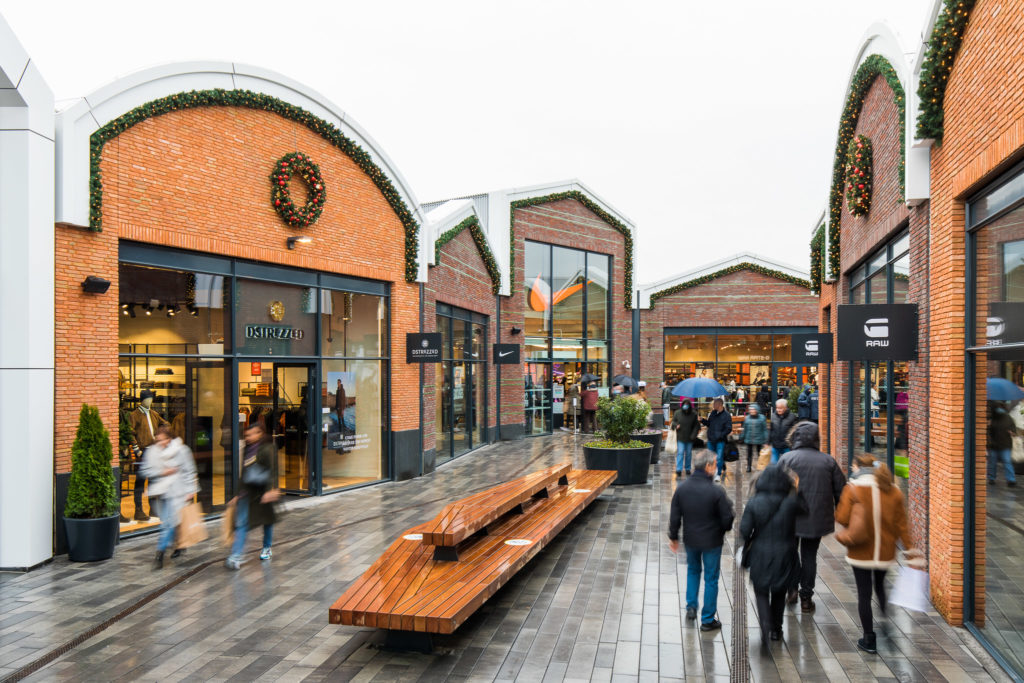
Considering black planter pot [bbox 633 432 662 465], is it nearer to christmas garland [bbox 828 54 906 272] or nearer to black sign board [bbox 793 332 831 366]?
black sign board [bbox 793 332 831 366]

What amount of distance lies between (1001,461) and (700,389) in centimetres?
918

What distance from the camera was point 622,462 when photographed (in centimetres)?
1305

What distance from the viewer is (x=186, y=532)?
806 cm

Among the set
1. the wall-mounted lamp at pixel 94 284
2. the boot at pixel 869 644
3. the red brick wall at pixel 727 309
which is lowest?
the boot at pixel 869 644

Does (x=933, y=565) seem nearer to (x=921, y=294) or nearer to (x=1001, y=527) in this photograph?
(x=1001, y=527)

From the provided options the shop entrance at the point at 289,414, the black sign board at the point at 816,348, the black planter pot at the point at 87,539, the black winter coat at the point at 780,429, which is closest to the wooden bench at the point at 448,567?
the black planter pot at the point at 87,539

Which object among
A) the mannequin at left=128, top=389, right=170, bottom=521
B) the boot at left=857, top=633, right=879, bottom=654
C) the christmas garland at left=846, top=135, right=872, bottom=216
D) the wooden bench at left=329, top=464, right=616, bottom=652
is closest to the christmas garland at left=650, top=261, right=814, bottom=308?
the christmas garland at left=846, top=135, right=872, bottom=216

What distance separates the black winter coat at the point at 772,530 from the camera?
5.59 m

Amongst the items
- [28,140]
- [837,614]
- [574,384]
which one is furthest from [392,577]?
[574,384]

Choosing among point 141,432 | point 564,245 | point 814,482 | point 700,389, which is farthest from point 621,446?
point 564,245

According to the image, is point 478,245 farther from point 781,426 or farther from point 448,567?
point 448,567

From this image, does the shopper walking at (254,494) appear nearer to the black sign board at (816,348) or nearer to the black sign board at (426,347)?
the black sign board at (426,347)

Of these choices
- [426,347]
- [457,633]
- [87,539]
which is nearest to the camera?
[457,633]

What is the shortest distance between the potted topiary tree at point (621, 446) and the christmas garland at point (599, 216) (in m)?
8.64
